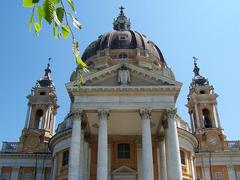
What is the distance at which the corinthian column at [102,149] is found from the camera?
70.7 feet

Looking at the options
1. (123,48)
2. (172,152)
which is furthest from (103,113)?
(123,48)

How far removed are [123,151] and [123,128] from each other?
8.25 feet

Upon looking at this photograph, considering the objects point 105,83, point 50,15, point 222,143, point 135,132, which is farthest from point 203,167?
point 50,15

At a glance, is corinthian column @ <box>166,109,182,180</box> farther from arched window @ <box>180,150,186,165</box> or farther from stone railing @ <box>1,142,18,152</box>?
stone railing @ <box>1,142,18,152</box>

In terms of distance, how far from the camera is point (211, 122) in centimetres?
4191

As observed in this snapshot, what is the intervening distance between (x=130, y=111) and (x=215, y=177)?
16.9 metres

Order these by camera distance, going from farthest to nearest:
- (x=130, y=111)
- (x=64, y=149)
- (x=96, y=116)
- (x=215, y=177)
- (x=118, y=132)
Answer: (x=215, y=177) < (x=64, y=149) < (x=118, y=132) < (x=96, y=116) < (x=130, y=111)

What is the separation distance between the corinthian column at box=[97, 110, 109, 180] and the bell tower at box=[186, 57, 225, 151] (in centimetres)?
1860

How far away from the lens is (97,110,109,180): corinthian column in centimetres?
2156

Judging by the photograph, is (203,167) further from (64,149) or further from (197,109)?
(64,149)

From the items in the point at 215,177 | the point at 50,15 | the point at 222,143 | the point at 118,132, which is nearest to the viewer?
the point at 50,15

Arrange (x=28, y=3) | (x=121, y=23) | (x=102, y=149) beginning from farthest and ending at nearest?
(x=121, y=23) → (x=102, y=149) → (x=28, y=3)

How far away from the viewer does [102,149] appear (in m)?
22.4

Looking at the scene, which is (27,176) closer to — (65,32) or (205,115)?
(205,115)
